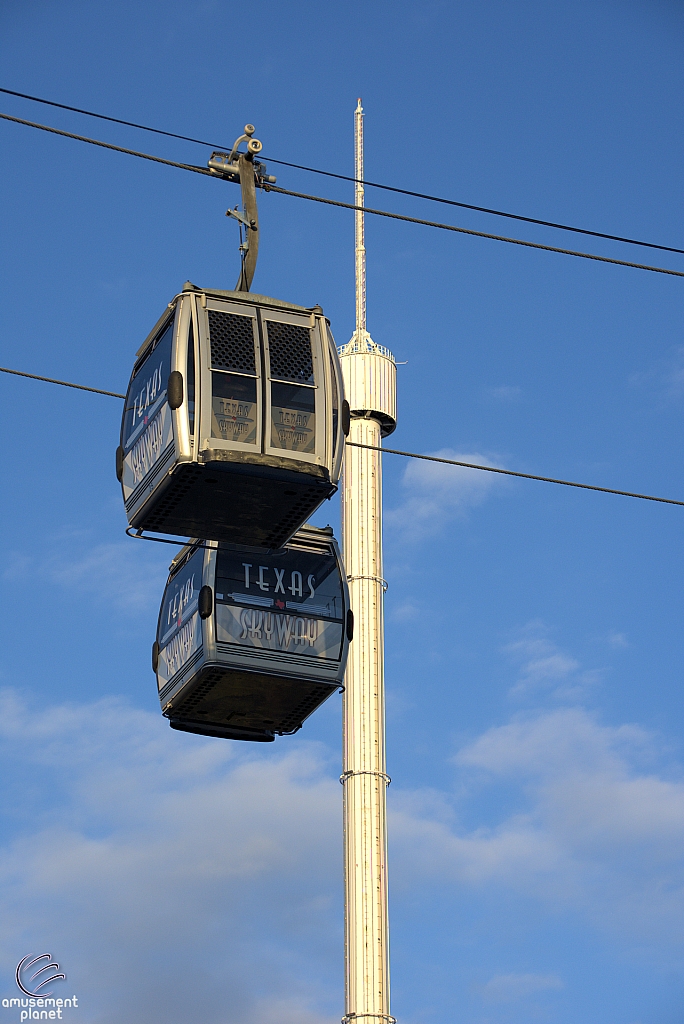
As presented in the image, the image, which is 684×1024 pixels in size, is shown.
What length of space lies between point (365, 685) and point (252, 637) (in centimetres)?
5416

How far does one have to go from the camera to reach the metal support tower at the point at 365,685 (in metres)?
69.4

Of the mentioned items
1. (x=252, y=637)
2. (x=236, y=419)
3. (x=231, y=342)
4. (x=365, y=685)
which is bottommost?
(x=236, y=419)

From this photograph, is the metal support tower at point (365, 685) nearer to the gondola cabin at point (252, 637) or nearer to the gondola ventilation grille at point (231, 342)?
the gondola cabin at point (252, 637)

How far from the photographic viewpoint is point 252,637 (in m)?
20.8

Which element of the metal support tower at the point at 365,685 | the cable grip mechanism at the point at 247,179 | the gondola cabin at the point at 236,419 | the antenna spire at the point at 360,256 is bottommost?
the gondola cabin at the point at 236,419

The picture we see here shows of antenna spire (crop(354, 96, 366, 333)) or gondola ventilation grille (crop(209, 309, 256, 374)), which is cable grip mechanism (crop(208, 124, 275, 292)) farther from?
antenna spire (crop(354, 96, 366, 333))

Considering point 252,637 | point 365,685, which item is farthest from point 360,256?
point 252,637

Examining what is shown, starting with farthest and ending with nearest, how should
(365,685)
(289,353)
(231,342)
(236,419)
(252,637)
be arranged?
1. (365,685)
2. (252,637)
3. (289,353)
4. (231,342)
5. (236,419)

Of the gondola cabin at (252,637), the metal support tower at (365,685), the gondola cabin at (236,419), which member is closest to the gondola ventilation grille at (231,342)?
the gondola cabin at (236,419)

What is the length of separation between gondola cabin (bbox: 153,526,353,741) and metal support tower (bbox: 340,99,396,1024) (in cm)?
4961

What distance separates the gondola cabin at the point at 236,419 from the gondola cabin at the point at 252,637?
8.75ft

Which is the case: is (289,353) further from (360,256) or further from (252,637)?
(360,256)

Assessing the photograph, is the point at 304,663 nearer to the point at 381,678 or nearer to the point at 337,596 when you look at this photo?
the point at 337,596

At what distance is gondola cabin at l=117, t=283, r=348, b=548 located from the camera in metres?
16.5
